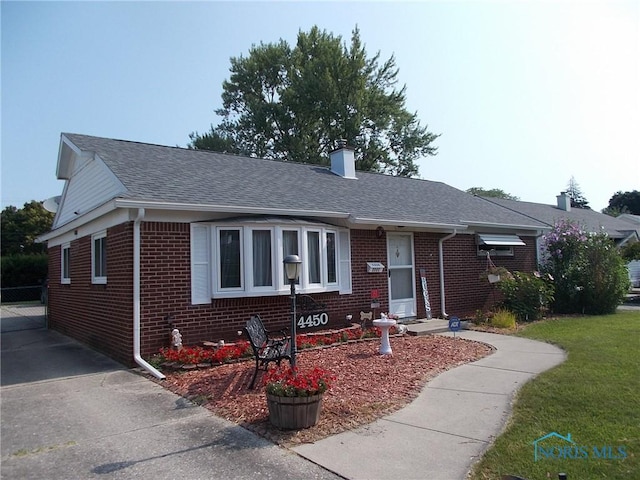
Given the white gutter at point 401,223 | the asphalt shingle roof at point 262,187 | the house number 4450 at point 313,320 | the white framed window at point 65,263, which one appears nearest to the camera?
the asphalt shingle roof at point 262,187

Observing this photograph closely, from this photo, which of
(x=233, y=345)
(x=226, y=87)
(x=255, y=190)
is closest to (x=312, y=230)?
(x=255, y=190)

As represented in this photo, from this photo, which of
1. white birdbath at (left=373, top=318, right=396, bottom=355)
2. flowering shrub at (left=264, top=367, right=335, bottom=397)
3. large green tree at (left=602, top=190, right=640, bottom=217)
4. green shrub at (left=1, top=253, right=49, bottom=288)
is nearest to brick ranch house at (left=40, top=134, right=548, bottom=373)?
white birdbath at (left=373, top=318, right=396, bottom=355)

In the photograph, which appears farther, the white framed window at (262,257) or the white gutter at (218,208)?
the white framed window at (262,257)

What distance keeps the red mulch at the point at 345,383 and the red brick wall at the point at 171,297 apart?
3.90 feet

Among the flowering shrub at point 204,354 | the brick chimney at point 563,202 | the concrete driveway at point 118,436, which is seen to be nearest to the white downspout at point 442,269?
the flowering shrub at point 204,354

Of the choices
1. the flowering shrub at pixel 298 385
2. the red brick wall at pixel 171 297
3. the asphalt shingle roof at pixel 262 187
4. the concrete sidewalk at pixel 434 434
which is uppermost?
the asphalt shingle roof at pixel 262 187

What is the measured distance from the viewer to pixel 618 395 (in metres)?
5.59

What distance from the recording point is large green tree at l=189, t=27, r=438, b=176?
1351 inches

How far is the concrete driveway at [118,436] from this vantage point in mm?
4090

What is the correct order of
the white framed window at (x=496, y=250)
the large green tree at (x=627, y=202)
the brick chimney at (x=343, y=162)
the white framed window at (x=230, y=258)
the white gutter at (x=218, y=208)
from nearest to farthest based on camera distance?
the white gutter at (x=218, y=208), the white framed window at (x=230, y=258), the white framed window at (x=496, y=250), the brick chimney at (x=343, y=162), the large green tree at (x=627, y=202)

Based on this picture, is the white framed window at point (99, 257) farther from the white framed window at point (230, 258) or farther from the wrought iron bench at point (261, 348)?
the wrought iron bench at point (261, 348)

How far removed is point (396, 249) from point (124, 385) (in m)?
7.55

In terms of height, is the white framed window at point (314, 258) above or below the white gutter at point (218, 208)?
below

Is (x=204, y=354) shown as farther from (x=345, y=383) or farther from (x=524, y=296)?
(x=524, y=296)
